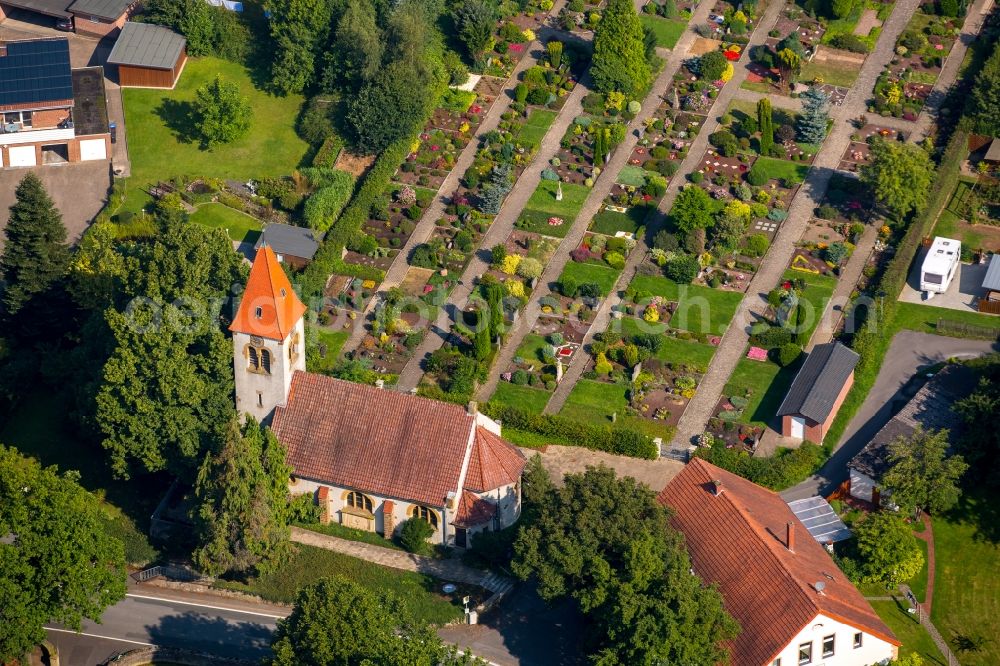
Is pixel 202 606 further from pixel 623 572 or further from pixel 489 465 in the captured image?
pixel 623 572

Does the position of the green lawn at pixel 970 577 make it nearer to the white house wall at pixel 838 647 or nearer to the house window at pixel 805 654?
the white house wall at pixel 838 647

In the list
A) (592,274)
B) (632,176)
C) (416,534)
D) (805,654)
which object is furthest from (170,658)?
(632,176)

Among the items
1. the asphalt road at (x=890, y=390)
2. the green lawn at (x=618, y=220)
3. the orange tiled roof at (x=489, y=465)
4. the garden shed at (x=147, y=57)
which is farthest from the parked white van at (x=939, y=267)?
the garden shed at (x=147, y=57)

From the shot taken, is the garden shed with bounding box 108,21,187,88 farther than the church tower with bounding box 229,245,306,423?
Yes

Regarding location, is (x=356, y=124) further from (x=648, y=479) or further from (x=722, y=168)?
(x=648, y=479)

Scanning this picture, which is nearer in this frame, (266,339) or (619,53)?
(266,339)

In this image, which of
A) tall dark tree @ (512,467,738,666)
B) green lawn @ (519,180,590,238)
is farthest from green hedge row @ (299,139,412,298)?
tall dark tree @ (512,467,738,666)

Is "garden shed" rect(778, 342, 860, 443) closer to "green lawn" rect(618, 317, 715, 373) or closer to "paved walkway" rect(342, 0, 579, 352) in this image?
"green lawn" rect(618, 317, 715, 373)
